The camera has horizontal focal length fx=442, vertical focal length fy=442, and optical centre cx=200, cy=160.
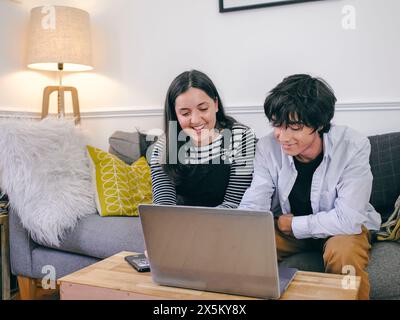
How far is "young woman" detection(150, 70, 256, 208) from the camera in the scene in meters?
1.55

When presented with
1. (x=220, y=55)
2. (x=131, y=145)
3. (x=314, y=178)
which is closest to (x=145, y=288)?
(x=314, y=178)

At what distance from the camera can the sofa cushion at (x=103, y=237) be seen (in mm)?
1709

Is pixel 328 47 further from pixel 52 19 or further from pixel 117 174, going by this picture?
pixel 52 19

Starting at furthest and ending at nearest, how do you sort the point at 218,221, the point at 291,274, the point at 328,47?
1. the point at 328,47
2. the point at 291,274
3. the point at 218,221

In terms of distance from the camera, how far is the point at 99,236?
5.78 ft

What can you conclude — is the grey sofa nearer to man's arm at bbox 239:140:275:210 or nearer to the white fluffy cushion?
the white fluffy cushion

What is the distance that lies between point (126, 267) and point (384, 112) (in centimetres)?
147

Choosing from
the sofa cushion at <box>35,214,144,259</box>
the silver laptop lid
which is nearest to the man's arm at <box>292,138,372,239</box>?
the silver laptop lid

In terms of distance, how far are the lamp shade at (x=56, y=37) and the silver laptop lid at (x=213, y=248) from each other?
5.77ft

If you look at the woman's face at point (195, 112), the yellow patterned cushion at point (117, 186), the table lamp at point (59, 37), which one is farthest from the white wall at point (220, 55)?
the woman's face at point (195, 112)

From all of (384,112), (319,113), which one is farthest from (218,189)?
(384,112)

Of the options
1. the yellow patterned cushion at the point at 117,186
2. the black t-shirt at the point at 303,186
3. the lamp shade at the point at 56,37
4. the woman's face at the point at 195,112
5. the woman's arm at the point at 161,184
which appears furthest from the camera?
the lamp shade at the point at 56,37

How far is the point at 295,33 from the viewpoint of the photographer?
220 cm

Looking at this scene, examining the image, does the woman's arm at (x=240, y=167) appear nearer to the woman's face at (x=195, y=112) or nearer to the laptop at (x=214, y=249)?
the woman's face at (x=195, y=112)
